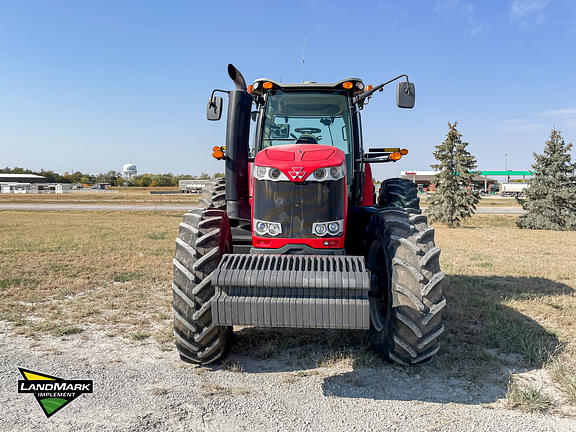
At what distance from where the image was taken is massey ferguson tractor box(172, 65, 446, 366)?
371 centimetres

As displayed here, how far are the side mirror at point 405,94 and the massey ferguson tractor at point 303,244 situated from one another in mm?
13

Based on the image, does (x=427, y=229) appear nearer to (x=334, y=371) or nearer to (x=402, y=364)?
(x=402, y=364)

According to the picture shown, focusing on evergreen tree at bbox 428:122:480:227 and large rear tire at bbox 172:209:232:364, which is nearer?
large rear tire at bbox 172:209:232:364

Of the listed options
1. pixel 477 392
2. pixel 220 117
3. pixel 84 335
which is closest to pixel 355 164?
pixel 220 117

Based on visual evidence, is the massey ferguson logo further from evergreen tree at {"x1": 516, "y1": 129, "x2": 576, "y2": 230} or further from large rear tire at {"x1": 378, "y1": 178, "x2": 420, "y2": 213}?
evergreen tree at {"x1": 516, "y1": 129, "x2": 576, "y2": 230}

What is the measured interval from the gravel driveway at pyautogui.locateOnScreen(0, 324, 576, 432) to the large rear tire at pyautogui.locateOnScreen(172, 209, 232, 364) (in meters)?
0.24

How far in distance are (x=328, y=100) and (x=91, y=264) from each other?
6.91 meters

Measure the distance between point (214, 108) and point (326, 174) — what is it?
1.82m

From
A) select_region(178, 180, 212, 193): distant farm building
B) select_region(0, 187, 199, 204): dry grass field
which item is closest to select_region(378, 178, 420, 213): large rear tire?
select_region(0, 187, 199, 204): dry grass field

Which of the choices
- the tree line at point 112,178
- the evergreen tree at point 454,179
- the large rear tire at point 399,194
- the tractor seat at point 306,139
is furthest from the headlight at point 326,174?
the tree line at point 112,178

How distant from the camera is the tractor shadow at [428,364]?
3.92 meters

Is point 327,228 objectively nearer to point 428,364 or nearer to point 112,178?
point 428,364

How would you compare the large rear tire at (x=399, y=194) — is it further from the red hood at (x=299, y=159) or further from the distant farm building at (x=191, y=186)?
the distant farm building at (x=191, y=186)

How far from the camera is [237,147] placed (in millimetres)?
4930
